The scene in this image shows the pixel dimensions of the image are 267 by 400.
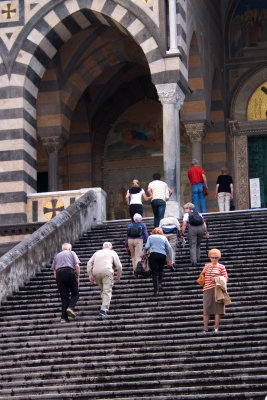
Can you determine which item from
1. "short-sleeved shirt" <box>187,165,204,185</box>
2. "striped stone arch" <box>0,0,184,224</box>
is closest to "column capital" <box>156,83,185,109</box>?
"striped stone arch" <box>0,0,184,224</box>

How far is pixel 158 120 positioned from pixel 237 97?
2323 mm

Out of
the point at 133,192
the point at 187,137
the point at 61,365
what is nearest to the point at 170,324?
the point at 61,365

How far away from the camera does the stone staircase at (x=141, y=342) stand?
46.2 ft

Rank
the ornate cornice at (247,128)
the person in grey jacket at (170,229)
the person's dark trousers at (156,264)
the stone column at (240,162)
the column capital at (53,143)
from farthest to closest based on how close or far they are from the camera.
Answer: the ornate cornice at (247,128) → the stone column at (240,162) → the column capital at (53,143) → the person in grey jacket at (170,229) → the person's dark trousers at (156,264)

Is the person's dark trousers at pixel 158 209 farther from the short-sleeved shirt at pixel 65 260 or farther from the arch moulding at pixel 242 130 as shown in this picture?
the arch moulding at pixel 242 130

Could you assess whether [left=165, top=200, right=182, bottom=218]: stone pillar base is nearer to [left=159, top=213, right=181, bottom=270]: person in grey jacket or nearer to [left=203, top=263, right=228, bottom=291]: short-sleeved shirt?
[left=159, top=213, right=181, bottom=270]: person in grey jacket

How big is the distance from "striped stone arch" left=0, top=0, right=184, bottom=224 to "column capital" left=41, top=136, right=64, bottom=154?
311 centimetres

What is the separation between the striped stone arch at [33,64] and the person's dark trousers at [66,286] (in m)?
7.78

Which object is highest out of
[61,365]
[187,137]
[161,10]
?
[161,10]

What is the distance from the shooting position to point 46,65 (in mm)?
25547

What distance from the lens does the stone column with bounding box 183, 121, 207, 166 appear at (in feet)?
91.6

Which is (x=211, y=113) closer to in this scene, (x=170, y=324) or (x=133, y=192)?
(x=133, y=192)

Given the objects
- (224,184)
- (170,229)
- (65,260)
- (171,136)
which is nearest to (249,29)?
(171,136)

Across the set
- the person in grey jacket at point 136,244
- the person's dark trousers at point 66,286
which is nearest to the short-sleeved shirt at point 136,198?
the person in grey jacket at point 136,244
